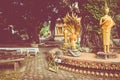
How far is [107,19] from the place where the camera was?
12734 millimetres

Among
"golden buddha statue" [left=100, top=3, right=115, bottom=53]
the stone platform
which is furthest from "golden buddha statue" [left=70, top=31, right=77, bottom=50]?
the stone platform

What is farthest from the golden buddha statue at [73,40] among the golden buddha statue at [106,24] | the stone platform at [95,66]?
the stone platform at [95,66]

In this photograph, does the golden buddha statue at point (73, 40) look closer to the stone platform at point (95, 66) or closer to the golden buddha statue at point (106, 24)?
the golden buddha statue at point (106, 24)

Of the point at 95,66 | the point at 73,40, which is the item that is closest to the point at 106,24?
the point at 73,40

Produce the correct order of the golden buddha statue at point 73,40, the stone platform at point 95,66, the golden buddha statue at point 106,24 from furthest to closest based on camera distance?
the golden buddha statue at point 73,40 < the golden buddha statue at point 106,24 < the stone platform at point 95,66

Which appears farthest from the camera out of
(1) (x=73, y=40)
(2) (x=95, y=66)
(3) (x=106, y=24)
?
(1) (x=73, y=40)

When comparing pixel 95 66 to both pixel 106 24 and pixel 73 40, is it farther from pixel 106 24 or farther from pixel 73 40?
pixel 73 40

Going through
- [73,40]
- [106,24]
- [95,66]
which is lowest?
[95,66]

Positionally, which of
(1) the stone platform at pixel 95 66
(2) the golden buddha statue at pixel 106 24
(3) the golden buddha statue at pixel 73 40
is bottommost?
(1) the stone platform at pixel 95 66

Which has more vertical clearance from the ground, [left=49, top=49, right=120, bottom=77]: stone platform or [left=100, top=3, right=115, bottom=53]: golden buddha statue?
[left=100, top=3, right=115, bottom=53]: golden buddha statue

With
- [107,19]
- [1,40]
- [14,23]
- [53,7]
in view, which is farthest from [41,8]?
[107,19]

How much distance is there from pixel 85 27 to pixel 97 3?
237 centimetres

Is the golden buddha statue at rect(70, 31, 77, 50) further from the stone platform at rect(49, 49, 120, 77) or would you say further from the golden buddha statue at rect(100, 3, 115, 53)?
the stone platform at rect(49, 49, 120, 77)

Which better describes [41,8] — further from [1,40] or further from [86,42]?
[86,42]
